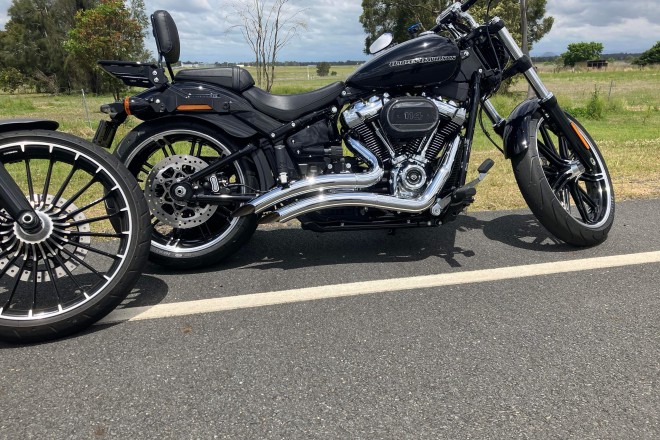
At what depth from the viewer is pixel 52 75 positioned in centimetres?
4241

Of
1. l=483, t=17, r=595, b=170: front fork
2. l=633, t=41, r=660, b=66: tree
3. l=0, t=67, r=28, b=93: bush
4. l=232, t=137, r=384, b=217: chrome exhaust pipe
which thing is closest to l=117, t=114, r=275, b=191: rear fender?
l=232, t=137, r=384, b=217: chrome exhaust pipe

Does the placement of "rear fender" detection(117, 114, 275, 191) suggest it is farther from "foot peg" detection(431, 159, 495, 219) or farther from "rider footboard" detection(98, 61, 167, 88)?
"foot peg" detection(431, 159, 495, 219)

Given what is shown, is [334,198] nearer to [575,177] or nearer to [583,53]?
[575,177]

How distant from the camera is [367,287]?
9.12 ft

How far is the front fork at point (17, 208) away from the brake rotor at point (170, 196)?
79 cm

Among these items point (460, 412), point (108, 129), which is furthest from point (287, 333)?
point (108, 129)

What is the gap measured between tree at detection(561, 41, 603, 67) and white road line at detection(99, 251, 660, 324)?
9073 centimetres

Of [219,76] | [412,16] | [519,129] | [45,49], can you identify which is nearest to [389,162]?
[519,129]

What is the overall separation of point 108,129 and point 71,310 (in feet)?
3.87

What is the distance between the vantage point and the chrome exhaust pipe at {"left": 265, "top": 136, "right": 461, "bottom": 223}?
2.90 m

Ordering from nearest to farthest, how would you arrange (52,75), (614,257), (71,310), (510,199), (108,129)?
(71,310) < (108,129) < (614,257) < (510,199) < (52,75)

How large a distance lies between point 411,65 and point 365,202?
2.92 ft

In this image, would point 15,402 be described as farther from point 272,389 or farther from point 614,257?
point 614,257

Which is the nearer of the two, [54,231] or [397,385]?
[397,385]
